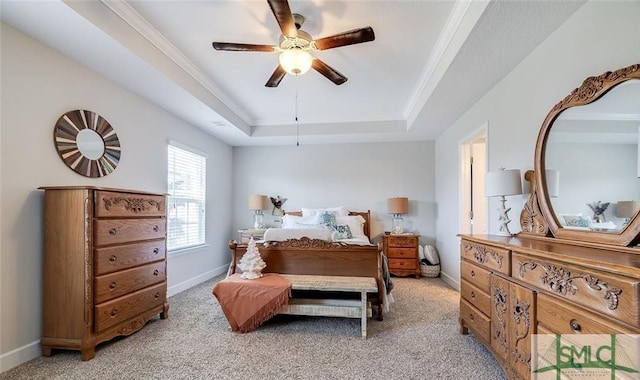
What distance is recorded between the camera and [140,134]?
3.44 meters

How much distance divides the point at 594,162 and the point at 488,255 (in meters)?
0.87

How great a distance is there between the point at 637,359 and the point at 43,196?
3629 millimetres

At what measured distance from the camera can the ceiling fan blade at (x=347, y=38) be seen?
2.09m

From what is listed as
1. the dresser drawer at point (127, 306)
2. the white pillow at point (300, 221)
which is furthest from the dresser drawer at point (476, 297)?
the dresser drawer at point (127, 306)

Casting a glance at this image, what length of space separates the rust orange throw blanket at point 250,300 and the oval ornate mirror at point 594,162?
2222mm

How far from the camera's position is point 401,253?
501 centimetres

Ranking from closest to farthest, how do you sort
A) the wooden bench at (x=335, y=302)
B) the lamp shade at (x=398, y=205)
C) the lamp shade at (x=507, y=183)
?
the lamp shade at (x=507, y=183), the wooden bench at (x=335, y=302), the lamp shade at (x=398, y=205)

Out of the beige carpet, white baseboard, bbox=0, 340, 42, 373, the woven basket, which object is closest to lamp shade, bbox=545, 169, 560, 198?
the beige carpet

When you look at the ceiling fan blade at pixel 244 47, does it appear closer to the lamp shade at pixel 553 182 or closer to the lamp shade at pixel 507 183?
the lamp shade at pixel 507 183

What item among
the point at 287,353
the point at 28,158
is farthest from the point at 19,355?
the point at 287,353

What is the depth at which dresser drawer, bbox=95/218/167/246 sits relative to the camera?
2.38m

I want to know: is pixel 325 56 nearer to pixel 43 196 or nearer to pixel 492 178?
pixel 492 178

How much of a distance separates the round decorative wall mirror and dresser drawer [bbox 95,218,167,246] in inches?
24.7

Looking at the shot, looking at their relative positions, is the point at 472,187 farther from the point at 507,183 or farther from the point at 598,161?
the point at 598,161
